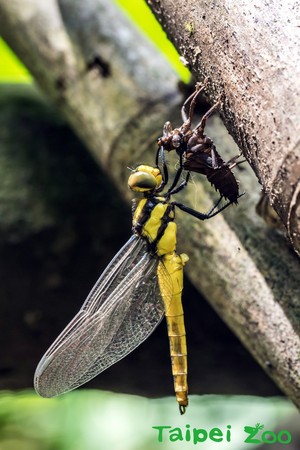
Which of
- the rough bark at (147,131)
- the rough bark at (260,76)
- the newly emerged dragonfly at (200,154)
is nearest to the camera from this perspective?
the rough bark at (260,76)

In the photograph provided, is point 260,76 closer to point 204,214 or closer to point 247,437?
point 204,214

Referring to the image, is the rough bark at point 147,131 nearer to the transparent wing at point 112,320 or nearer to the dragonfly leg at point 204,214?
the dragonfly leg at point 204,214

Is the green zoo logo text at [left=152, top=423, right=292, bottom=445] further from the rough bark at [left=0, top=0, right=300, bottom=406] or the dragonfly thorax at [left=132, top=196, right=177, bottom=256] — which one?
the dragonfly thorax at [left=132, top=196, right=177, bottom=256]

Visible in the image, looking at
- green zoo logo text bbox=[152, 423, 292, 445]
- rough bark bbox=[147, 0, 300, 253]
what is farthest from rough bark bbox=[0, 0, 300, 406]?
green zoo logo text bbox=[152, 423, 292, 445]

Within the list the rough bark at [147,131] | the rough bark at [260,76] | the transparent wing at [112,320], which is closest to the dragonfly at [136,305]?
the transparent wing at [112,320]

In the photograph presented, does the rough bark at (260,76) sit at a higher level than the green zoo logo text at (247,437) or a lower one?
higher

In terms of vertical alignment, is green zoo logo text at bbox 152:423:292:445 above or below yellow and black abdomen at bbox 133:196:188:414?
below
